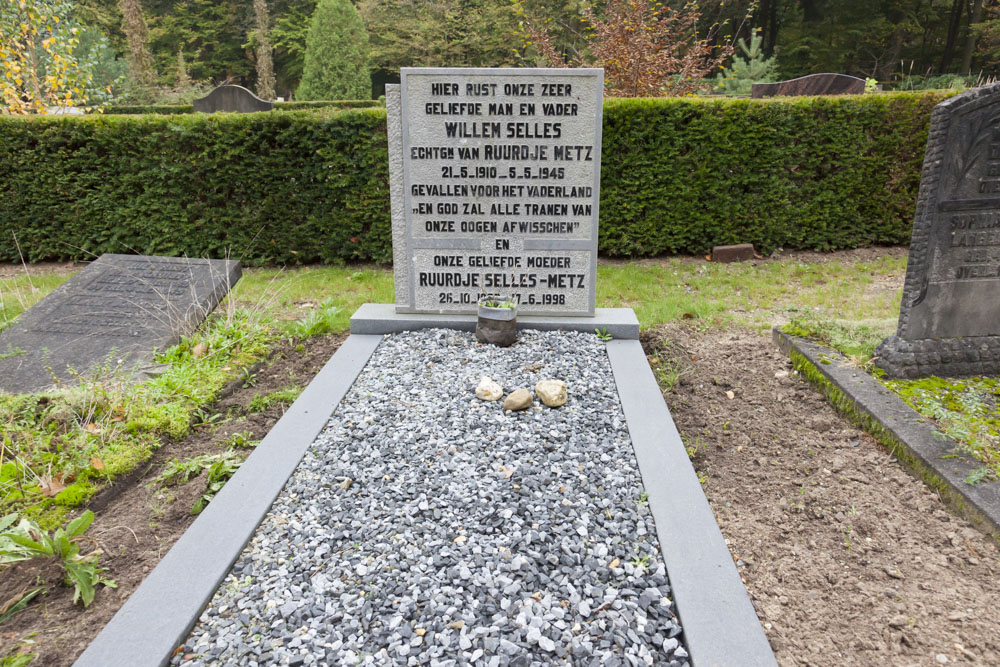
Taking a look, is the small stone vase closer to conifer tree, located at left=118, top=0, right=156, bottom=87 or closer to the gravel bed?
the gravel bed

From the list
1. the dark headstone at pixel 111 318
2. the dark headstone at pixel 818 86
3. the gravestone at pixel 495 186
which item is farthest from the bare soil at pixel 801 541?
the dark headstone at pixel 818 86

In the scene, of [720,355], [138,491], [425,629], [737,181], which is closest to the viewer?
[425,629]

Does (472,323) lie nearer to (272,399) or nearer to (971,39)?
(272,399)

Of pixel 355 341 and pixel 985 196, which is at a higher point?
pixel 985 196

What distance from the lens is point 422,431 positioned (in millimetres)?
3379

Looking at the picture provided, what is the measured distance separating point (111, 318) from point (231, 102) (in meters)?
9.23

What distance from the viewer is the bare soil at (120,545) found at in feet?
7.30

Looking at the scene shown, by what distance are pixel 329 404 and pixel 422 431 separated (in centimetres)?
72

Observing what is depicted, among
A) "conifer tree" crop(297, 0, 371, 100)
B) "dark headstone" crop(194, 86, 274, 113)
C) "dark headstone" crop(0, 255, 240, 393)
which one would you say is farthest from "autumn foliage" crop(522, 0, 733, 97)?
"conifer tree" crop(297, 0, 371, 100)

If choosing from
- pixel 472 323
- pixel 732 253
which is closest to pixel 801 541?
pixel 472 323

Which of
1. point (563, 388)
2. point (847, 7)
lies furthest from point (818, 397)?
point (847, 7)

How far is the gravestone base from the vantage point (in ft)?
13.6

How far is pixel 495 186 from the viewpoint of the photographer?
485 centimetres

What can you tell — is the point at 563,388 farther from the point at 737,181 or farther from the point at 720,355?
the point at 737,181
